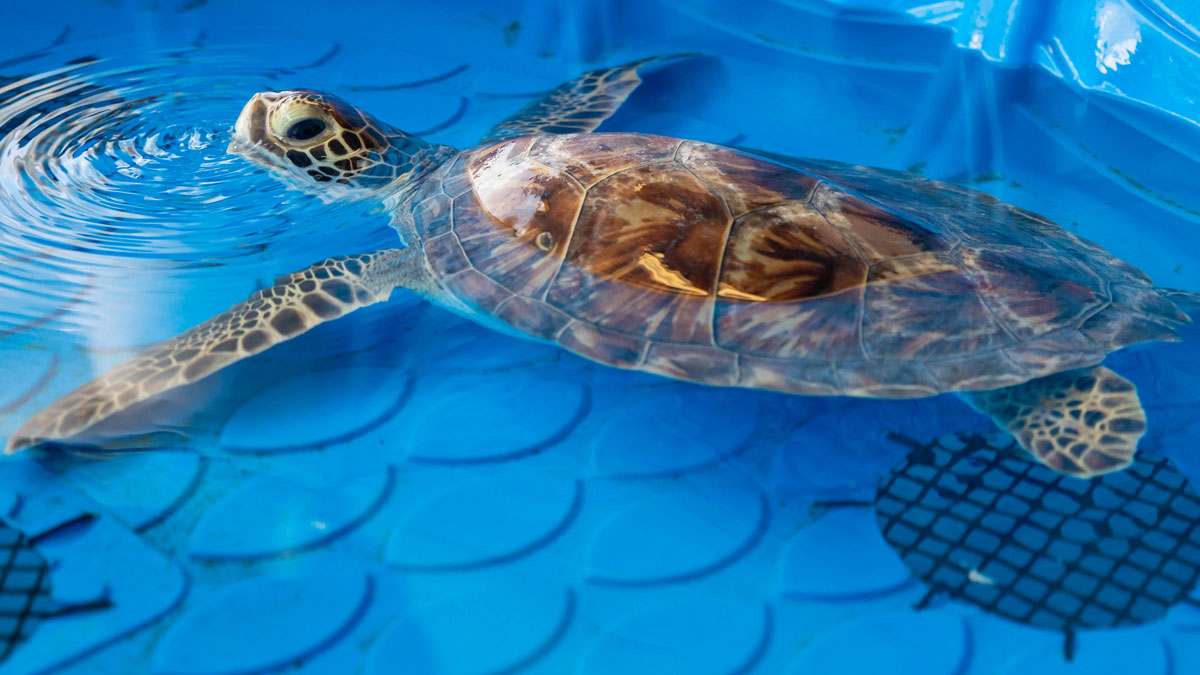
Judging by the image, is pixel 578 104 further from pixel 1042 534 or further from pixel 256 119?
pixel 1042 534

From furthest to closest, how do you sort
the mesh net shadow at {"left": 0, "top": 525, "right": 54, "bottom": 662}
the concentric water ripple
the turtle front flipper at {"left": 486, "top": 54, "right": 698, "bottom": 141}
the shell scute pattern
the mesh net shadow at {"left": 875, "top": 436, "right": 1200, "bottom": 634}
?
the turtle front flipper at {"left": 486, "top": 54, "right": 698, "bottom": 141} < the concentric water ripple < the shell scute pattern < the mesh net shadow at {"left": 875, "top": 436, "right": 1200, "bottom": 634} < the mesh net shadow at {"left": 0, "top": 525, "right": 54, "bottom": 662}

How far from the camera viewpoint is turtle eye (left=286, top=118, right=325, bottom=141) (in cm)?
273

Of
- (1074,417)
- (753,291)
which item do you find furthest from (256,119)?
(1074,417)

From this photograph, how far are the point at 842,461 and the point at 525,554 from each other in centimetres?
88

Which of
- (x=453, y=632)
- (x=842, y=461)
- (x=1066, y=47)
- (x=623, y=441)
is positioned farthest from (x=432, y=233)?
(x=1066, y=47)

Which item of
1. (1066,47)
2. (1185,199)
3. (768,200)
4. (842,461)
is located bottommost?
(842,461)

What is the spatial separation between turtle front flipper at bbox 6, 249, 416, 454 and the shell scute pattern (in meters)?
0.27

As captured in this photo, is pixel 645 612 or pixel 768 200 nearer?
pixel 645 612

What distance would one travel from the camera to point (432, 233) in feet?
8.11

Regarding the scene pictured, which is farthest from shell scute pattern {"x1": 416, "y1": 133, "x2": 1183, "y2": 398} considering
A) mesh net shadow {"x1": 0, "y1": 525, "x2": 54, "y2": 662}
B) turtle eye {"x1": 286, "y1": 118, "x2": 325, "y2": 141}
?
mesh net shadow {"x1": 0, "y1": 525, "x2": 54, "y2": 662}

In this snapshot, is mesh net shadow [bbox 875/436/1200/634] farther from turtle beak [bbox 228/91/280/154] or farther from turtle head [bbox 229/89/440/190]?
turtle beak [bbox 228/91/280/154]

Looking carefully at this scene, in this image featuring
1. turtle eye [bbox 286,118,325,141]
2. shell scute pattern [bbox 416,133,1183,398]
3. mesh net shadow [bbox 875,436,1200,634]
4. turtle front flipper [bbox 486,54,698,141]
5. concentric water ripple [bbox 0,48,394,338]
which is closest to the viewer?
mesh net shadow [bbox 875,436,1200,634]

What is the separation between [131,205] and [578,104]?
1733 millimetres

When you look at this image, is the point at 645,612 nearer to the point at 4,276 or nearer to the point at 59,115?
the point at 4,276
